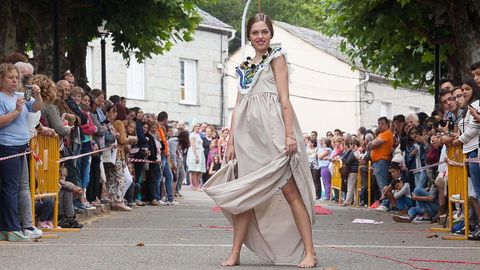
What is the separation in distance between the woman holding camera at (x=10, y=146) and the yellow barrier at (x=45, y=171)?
0.75 m

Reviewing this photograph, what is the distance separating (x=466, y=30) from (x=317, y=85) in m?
38.8

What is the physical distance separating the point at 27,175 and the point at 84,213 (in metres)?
4.93

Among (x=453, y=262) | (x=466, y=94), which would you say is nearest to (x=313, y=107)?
(x=466, y=94)

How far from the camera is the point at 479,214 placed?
14.9m

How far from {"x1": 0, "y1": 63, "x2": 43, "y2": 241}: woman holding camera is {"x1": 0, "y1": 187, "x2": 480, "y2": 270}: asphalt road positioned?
42cm

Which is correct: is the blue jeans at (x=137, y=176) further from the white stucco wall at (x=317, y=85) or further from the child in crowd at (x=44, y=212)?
the white stucco wall at (x=317, y=85)

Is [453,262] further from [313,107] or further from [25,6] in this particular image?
[313,107]

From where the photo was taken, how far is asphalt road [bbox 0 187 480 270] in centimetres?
1055

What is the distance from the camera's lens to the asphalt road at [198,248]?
10555mm

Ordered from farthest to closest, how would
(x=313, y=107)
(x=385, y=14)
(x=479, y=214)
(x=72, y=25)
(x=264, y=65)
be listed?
1. (x=313, y=107)
2. (x=72, y=25)
3. (x=385, y=14)
4. (x=479, y=214)
5. (x=264, y=65)

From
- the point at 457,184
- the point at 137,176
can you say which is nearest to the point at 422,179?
the point at 457,184

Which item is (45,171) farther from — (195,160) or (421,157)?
(195,160)

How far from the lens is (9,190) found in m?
13.4

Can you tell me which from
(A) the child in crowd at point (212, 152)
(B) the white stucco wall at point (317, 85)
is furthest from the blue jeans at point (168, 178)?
(B) the white stucco wall at point (317, 85)
